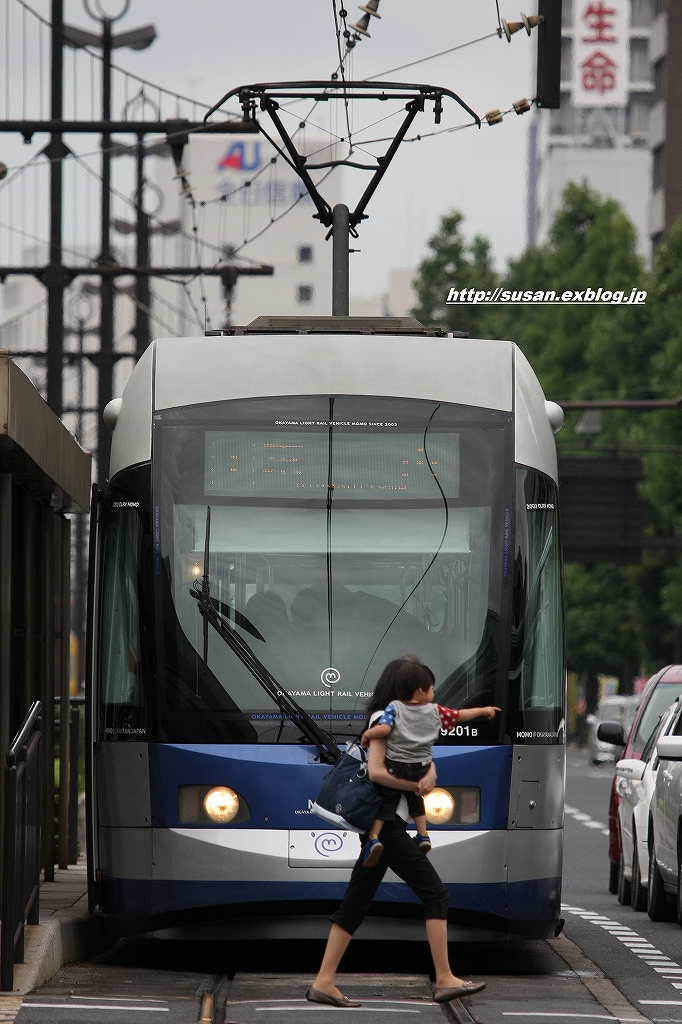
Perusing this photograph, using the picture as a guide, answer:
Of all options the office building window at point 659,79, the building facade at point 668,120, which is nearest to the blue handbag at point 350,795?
the building facade at point 668,120

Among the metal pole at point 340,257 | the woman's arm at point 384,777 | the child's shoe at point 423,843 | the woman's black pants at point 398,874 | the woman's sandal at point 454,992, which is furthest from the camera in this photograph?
the metal pole at point 340,257

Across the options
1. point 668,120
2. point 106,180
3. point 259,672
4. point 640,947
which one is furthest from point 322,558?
point 668,120

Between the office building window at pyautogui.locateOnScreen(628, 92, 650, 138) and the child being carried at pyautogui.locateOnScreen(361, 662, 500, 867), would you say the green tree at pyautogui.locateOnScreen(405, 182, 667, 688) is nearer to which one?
the child being carried at pyautogui.locateOnScreen(361, 662, 500, 867)

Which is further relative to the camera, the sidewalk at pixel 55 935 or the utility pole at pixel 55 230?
the utility pole at pixel 55 230

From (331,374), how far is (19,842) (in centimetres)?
326

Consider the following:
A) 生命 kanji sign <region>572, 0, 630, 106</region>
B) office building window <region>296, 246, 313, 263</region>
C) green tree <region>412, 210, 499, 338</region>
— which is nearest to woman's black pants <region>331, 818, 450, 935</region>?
green tree <region>412, 210, 499, 338</region>

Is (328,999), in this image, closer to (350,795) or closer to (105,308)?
(350,795)

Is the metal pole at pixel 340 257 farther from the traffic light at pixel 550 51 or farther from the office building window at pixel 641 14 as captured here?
the office building window at pixel 641 14

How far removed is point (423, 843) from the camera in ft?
30.0

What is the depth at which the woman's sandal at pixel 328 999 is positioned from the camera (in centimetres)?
888

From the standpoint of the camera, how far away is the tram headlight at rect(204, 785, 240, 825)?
1016cm

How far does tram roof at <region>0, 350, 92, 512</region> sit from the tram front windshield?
27.0 inches

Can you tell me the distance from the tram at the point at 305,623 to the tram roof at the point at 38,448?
48cm

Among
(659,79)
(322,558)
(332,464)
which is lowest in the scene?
(322,558)
